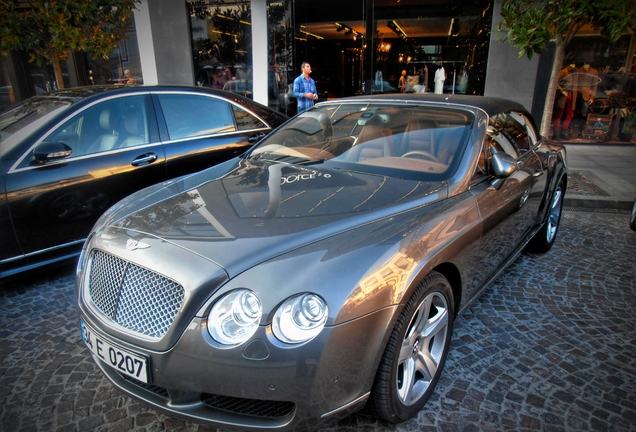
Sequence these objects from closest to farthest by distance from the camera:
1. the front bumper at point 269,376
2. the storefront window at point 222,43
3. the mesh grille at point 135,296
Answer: the front bumper at point 269,376, the mesh grille at point 135,296, the storefront window at point 222,43

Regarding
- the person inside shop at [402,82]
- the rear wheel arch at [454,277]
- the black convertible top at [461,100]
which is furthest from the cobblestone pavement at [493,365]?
the person inside shop at [402,82]

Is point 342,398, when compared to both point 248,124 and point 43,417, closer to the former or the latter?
point 43,417

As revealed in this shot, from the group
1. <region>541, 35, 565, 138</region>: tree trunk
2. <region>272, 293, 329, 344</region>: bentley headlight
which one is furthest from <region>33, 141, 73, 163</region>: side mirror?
<region>541, 35, 565, 138</region>: tree trunk

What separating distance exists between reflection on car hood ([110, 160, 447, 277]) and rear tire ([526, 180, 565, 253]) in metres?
2.27

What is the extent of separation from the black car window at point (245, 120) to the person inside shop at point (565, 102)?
8762mm

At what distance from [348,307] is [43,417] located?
1.79 meters

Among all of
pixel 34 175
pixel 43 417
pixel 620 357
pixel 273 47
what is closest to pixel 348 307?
pixel 43 417

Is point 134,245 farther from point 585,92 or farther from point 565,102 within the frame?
point 585,92

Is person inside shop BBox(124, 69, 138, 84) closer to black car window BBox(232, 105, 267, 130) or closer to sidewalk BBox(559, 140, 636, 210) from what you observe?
black car window BBox(232, 105, 267, 130)

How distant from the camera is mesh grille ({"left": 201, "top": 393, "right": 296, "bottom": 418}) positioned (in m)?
1.73

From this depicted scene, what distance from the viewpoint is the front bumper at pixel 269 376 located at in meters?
1.64

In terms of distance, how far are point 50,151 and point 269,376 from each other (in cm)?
292

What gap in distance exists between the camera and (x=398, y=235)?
6.68 feet

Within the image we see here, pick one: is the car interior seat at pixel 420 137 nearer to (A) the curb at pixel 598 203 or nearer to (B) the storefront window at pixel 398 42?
(A) the curb at pixel 598 203
